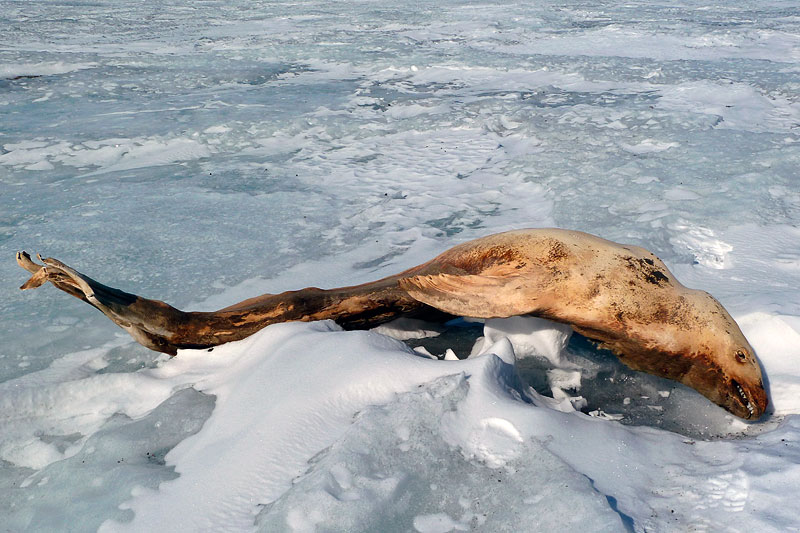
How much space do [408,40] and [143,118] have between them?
21.3 ft

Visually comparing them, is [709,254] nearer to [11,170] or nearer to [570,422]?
[570,422]

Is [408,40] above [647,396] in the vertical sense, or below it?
above

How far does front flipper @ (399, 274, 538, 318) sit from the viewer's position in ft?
9.66

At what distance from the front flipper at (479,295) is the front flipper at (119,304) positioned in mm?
1235

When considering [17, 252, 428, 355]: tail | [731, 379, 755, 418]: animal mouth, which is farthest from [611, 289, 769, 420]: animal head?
[17, 252, 428, 355]: tail

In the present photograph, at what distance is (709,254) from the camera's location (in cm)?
424

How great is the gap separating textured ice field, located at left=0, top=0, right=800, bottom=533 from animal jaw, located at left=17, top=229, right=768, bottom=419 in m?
0.12

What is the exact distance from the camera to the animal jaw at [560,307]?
2.82 m

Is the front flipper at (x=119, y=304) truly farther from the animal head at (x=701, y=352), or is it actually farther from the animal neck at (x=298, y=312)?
the animal head at (x=701, y=352)

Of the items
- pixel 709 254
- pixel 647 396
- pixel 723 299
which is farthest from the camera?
pixel 709 254

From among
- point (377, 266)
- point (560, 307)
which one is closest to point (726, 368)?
point (560, 307)

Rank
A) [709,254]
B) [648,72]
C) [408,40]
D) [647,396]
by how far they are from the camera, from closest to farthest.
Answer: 1. [647,396]
2. [709,254]
3. [648,72]
4. [408,40]

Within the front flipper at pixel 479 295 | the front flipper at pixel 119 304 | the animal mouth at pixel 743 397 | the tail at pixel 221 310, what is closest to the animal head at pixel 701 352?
the animal mouth at pixel 743 397

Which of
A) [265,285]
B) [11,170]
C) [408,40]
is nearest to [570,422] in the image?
[265,285]
